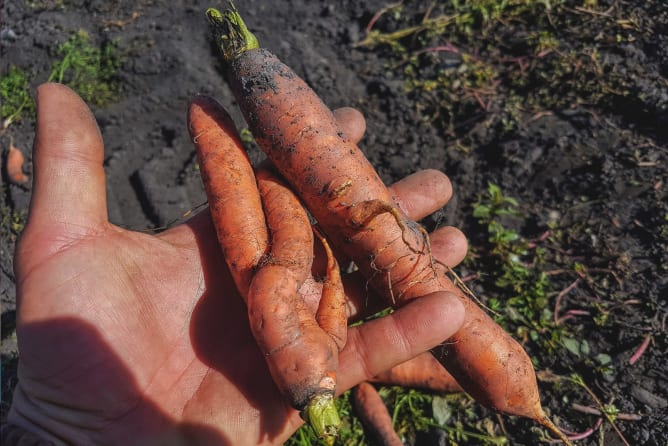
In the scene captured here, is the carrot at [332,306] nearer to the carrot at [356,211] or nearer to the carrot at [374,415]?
the carrot at [356,211]

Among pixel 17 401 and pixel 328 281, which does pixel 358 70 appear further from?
pixel 17 401

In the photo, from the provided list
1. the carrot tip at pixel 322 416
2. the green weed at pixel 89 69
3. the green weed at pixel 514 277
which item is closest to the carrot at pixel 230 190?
the carrot tip at pixel 322 416

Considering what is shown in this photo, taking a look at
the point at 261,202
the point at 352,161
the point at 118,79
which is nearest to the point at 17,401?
the point at 261,202

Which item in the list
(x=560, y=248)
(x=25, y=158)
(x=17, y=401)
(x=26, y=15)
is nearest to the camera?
(x=17, y=401)

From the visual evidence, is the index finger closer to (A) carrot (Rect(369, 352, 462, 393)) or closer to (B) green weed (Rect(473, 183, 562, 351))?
(A) carrot (Rect(369, 352, 462, 393))

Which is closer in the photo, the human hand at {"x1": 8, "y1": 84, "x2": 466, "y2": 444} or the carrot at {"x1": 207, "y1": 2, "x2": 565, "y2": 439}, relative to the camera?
the human hand at {"x1": 8, "y1": 84, "x2": 466, "y2": 444}

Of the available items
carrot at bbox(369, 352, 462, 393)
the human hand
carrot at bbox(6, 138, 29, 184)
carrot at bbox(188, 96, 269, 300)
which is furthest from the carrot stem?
carrot at bbox(6, 138, 29, 184)

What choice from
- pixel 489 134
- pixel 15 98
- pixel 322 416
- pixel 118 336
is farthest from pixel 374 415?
pixel 15 98

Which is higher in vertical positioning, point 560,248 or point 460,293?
point 460,293
